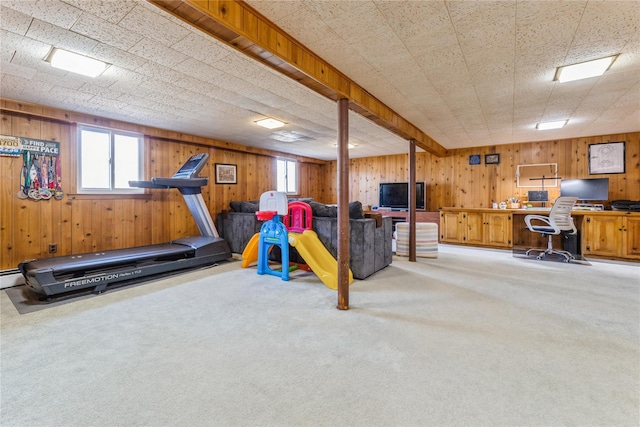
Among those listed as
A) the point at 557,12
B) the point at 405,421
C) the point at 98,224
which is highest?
the point at 557,12

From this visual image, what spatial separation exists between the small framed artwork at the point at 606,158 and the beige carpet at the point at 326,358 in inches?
130

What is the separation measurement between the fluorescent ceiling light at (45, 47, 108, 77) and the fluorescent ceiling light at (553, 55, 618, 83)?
4279 mm

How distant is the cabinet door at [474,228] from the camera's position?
6078mm

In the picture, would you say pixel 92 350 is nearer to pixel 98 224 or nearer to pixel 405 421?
pixel 405 421

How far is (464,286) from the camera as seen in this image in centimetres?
346

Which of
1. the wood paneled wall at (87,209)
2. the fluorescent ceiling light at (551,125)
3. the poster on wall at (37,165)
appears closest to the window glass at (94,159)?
the wood paneled wall at (87,209)

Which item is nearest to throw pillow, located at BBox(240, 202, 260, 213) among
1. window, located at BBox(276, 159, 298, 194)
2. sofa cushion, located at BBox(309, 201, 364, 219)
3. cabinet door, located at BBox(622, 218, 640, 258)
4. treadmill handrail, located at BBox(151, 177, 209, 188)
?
treadmill handrail, located at BBox(151, 177, 209, 188)

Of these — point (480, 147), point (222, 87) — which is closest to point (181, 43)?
point (222, 87)

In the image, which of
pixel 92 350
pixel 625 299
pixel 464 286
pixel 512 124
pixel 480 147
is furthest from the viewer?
pixel 480 147

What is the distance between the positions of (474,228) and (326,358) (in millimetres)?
5378

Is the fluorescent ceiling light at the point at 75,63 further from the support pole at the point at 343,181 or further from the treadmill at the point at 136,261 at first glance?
the support pole at the point at 343,181

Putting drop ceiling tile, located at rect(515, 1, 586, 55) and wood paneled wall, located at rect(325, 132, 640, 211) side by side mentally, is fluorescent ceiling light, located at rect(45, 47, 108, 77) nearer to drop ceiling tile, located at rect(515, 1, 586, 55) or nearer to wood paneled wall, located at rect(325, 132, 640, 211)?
drop ceiling tile, located at rect(515, 1, 586, 55)

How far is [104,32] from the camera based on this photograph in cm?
209

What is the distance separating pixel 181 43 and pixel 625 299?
490cm
